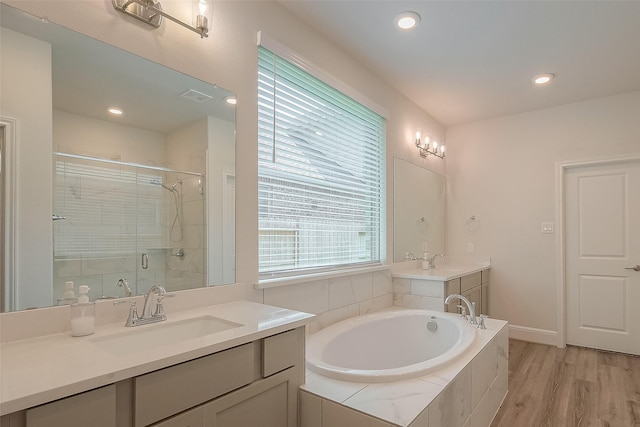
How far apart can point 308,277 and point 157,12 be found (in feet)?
5.19

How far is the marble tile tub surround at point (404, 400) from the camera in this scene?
1373 millimetres

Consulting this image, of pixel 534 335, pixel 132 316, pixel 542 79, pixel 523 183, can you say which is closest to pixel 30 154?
pixel 132 316

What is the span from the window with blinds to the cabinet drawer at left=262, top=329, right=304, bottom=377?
2.12 ft

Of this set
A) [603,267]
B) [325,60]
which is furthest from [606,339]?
[325,60]

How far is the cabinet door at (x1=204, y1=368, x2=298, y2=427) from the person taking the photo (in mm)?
1147

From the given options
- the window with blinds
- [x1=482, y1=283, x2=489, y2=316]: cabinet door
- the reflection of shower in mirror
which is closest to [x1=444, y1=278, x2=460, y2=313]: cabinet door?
the window with blinds

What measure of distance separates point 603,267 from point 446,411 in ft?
9.80

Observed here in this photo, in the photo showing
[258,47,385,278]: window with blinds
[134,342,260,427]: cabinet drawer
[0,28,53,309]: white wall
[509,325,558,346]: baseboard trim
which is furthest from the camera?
[509,325,558,346]: baseboard trim

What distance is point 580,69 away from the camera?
9.62 ft

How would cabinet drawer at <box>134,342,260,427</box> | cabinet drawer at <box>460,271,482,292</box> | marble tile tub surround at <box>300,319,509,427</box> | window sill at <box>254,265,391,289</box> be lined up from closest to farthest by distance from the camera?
cabinet drawer at <box>134,342,260,427</box> → marble tile tub surround at <box>300,319,509,427</box> → window sill at <box>254,265,391,289</box> → cabinet drawer at <box>460,271,482,292</box>

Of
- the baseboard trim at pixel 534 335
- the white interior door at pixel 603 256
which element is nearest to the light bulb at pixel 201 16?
the white interior door at pixel 603 256

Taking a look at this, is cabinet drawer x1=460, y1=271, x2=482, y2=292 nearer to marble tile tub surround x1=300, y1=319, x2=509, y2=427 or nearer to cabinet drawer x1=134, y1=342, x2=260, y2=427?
marble tile tub surround x1=300, y1=319, x2=509, y2=427

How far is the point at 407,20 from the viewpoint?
227 cm

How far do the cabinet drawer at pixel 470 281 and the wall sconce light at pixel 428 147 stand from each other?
1.36m
